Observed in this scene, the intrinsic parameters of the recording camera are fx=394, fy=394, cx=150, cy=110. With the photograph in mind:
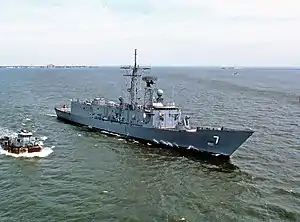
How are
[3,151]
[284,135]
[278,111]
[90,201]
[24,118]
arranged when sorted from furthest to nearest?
[278,111]
[24,118]
[284,135]
[3,151]
[90,201]

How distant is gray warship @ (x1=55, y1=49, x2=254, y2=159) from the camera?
56.0 m

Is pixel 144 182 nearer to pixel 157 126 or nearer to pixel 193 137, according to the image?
pixel 193 137

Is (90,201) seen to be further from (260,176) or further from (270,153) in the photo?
(270,153)

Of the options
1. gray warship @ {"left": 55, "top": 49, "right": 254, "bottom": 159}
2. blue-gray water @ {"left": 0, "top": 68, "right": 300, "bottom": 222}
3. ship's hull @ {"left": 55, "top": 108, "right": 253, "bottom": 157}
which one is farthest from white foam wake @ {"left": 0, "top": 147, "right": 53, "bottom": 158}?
gray warship @ {"left": 55, "top": 49, "right": 254, "bottom": 159}

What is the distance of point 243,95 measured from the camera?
131 meters

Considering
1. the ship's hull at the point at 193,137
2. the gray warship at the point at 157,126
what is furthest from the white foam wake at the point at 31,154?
the gray warship at the point at 157,126

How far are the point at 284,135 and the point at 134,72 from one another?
28.5 metres

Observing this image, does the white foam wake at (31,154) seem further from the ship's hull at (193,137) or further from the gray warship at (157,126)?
the gray warship at (157,126)

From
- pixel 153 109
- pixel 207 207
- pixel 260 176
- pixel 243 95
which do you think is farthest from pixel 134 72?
pixel 243 95

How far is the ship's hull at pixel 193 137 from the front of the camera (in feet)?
180

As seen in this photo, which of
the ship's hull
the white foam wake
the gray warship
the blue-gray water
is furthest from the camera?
the gray warship

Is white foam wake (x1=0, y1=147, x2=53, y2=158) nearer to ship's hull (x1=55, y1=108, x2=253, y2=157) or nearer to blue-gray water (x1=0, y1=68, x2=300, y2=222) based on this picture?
blue-gray water (x1=0, y1=68, x2=300, y2=222)

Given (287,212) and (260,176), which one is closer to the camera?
(287,212)

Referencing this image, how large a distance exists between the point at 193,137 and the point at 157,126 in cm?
734
